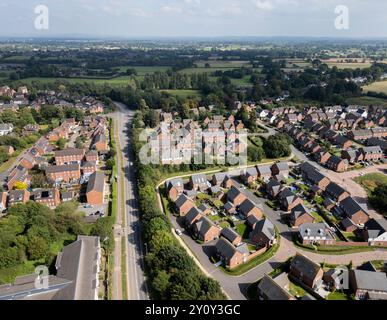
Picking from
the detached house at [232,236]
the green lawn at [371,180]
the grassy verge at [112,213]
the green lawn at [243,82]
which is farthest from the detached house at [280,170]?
the green lawn at [243,82]

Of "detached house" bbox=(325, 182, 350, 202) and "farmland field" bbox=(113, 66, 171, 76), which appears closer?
"detached house" bbox=(325, 182, 350, 202)

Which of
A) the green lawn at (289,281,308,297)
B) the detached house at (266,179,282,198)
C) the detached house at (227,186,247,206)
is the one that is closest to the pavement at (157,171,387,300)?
→ the green lawn at (289,281,308,297)

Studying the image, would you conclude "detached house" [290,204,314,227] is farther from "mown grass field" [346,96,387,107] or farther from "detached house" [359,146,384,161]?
"mown grass field" [346,96,387,107]

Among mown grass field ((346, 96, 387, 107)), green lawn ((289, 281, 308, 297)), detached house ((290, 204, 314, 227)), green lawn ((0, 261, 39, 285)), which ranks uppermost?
mown grass field ((346, 96, 387, 107))

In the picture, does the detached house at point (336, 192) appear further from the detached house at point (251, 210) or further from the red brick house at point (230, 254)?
the red brick house at point (230, 254)

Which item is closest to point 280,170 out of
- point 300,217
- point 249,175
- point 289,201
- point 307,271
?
point 249,175

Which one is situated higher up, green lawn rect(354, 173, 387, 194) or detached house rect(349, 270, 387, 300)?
green lawn rect(354, 173, 387, 194)

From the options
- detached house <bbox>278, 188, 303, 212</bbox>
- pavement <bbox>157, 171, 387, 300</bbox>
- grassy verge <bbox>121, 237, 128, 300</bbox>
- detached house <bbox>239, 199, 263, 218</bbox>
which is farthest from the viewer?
detached house <bbox>278, 188, 303, 212</bbox>
